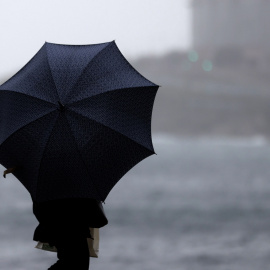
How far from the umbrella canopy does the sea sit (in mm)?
21505

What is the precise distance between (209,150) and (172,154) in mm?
11995

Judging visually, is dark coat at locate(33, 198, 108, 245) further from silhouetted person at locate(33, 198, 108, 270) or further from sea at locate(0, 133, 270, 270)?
sea at locate(0, 133, 270, 270)

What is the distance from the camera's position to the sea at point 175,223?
27.0 metres

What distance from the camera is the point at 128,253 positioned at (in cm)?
3116

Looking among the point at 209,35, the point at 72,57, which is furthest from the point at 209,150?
the point at 72,57

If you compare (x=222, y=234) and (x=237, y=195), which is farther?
(x=237, y=195)

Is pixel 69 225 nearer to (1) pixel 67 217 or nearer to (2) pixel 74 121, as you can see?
(1) pixel 67 217

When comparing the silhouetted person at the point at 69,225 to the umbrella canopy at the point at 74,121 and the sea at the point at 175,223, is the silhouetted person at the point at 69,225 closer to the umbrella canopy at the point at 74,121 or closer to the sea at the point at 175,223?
the umbrella canopy at the point at 74,121

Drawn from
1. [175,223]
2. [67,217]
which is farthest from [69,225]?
[175,223]

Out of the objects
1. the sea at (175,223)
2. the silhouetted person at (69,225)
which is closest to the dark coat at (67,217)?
the silhouetted person at (69,225)

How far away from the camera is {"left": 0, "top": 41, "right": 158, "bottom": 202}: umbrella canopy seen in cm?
224

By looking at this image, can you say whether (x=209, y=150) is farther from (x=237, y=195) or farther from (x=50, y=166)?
(x=50, y=166)

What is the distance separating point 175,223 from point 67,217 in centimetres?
4637

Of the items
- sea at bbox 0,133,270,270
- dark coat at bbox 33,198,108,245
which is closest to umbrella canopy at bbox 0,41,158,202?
dark coat at bbox 33,198,108,245
